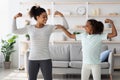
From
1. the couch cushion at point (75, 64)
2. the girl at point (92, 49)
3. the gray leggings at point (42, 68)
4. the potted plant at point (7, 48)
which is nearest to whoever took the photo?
the gray leggings at point (42, 68)

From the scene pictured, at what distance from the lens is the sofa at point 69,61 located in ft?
19.3

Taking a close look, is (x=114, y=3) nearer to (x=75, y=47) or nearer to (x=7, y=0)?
(x=75, y=47)

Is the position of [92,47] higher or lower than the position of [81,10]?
lower

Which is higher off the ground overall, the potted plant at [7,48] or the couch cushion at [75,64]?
the potted plant at [7,48]

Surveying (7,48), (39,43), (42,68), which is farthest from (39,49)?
(7,48)

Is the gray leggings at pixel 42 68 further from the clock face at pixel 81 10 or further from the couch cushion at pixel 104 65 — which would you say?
the clock face at pixel 81 10

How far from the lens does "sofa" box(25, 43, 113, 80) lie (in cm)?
588

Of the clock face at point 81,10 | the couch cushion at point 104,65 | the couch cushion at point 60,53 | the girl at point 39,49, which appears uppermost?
the clock face at point 81,10

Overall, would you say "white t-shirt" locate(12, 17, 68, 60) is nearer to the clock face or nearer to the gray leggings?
the gray leggings

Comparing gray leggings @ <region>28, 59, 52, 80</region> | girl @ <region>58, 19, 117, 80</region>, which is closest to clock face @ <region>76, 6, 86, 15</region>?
girl @ <region>58, 19, 117, 80</region>

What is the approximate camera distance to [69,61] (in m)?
6.51

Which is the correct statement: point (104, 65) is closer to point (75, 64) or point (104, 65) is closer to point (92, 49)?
point (75, 64)

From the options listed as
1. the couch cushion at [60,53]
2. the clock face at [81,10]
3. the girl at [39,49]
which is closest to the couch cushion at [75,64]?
the couch cushion at [60,53]

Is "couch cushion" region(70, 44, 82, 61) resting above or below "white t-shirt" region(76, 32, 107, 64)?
below
